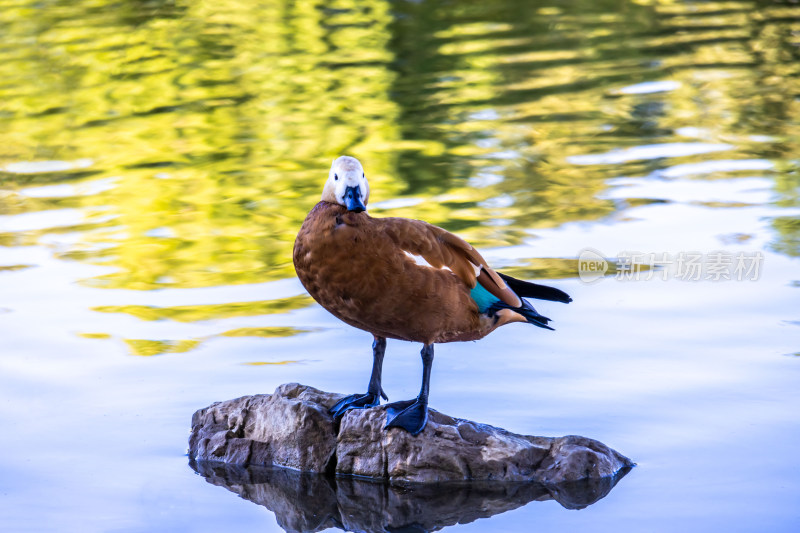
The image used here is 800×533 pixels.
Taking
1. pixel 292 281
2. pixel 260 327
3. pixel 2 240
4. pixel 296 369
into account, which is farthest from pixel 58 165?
pixel 296 369

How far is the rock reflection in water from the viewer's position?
4.04 meters

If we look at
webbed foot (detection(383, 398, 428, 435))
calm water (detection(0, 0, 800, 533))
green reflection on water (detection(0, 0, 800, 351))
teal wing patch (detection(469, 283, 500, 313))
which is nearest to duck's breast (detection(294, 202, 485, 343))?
teal wing patch (detection(469, 283, 500, 313))

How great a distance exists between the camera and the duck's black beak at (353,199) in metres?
4.09

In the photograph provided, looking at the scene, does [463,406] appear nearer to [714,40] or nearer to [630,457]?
[630,457]

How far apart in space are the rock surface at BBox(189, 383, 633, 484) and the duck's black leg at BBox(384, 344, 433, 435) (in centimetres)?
4

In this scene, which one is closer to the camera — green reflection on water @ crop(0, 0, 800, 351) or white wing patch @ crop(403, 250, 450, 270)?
white wing patch @ crop(403, 250, 450, 270)

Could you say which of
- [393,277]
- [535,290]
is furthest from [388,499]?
[535,290]

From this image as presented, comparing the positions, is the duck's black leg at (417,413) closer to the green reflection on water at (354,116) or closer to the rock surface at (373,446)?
the rock surface at (373,446)

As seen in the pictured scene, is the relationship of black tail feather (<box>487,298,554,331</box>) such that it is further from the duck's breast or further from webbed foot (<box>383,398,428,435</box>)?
webbed foot (<box>383,398,428,435</box>)

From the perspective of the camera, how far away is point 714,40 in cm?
1391

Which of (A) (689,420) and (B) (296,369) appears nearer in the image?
(A) (689,420)

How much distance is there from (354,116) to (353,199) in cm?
736

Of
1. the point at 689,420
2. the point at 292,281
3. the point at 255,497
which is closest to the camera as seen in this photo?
the point at 255,497

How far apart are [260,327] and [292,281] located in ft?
2.81
